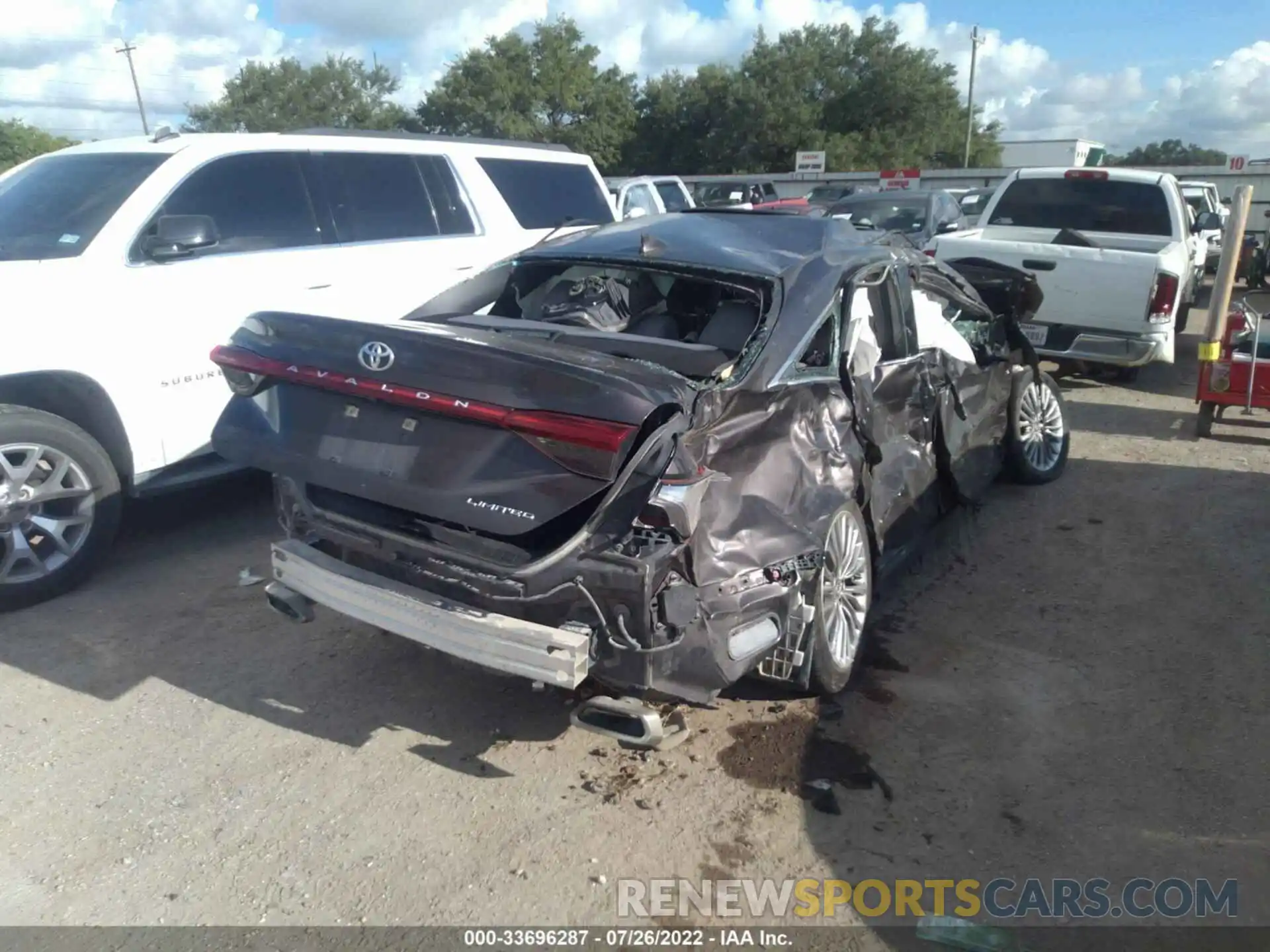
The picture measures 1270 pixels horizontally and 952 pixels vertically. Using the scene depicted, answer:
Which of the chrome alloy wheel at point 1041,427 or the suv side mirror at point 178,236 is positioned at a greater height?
the suv side mirror at point 178,236

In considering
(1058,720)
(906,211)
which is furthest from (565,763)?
(906,211)

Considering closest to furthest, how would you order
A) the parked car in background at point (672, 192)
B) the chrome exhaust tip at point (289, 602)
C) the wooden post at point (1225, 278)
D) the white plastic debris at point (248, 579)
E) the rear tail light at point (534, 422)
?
the rear tail light at point (534, 422)
the chrome exhaust tip at point (289, 602)
the white plastic debris at point (248, 579)
the wooden post at point (1225, 278)
the parked car in background at point (672, 192)

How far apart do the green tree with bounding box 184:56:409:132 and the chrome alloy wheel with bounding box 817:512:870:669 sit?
5768 cm

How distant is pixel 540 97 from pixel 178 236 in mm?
58454

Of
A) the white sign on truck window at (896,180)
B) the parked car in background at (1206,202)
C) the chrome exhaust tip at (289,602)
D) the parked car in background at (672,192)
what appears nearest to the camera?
the chrome exhaust tip at (289,602)

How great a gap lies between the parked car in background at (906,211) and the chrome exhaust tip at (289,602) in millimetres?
11297

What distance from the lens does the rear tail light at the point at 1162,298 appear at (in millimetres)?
8820

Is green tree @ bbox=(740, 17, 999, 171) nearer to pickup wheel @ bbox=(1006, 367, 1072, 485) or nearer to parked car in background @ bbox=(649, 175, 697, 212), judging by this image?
parked car in background @ bbox=(649, 175, 697, 212)

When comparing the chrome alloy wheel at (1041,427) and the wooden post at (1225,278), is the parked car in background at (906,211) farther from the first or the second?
the chrome alloy wheel at (1041,427)

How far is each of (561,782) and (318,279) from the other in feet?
11.7

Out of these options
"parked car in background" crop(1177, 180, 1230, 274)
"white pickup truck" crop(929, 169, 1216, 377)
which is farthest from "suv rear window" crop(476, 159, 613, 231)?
"parked car in background" crop(1177, 180, 1230, 274)

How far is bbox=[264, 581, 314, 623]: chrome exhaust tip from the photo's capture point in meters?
3.87

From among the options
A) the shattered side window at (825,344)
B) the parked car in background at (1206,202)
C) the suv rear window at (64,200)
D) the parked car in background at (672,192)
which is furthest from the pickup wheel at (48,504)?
the parked car in background at (1206,202)

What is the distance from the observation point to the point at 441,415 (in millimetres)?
3338
